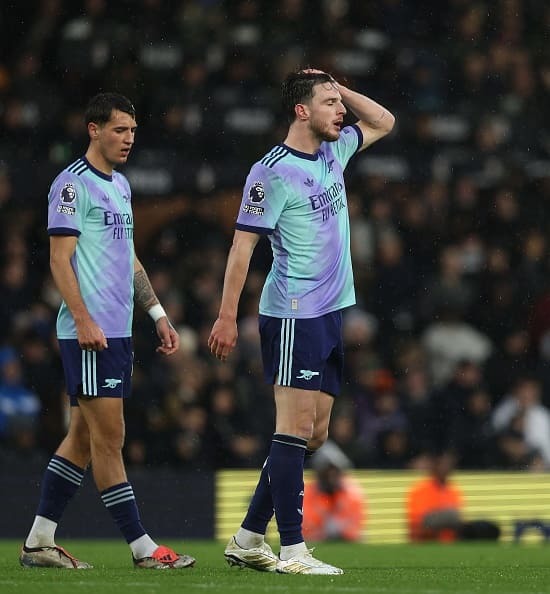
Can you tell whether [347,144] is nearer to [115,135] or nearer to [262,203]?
[262,203]

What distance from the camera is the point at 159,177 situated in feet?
59.1

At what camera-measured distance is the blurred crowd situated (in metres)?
15.3

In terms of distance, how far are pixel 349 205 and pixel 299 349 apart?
10.9 metres

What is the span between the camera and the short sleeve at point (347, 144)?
824cm

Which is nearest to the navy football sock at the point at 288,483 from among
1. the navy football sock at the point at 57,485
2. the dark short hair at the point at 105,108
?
the navy football sock at the point at 57,485

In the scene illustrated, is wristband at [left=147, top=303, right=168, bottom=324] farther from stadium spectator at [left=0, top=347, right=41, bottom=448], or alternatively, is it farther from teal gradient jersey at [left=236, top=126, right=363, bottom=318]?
stadium spectator at [left=0, top=347, right=41, bottom=448]

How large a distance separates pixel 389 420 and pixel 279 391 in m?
8.63

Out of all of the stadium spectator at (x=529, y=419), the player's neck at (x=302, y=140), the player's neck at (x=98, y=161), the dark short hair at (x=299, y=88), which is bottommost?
the stadium spectator at (x=529, y=419)

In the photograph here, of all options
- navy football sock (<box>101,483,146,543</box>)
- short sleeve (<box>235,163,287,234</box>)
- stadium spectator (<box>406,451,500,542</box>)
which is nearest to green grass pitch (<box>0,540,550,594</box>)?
navy football sock (<box>101,483,146,543</box>)

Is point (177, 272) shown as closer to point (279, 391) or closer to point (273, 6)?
point (273, 6)

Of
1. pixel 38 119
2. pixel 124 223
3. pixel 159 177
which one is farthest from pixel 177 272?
pixel 124 223

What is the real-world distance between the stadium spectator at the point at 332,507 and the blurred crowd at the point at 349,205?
2.78 ft

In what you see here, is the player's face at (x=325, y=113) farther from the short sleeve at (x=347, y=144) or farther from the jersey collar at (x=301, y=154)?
the short sleeve at (x=347, y=144)

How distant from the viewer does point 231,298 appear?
7.62 meters
